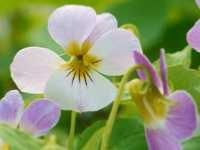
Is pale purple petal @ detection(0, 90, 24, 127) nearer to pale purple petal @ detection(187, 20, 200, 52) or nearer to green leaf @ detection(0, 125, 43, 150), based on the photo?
green leaf @ detection(0, 125, 43, 150)

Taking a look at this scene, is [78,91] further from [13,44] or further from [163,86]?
[13,44]

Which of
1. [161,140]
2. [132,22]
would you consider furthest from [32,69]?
[132,22]

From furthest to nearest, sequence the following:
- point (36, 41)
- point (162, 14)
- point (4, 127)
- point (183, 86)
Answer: point (36, 41) → point (162, 14) → point (183, 86) → point (4, 127)

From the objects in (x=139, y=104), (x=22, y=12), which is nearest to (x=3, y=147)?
(x=139, y=104)

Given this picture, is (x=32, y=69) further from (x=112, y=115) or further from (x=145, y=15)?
(x=145, y=15)

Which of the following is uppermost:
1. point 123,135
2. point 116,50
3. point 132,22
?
point 116,50

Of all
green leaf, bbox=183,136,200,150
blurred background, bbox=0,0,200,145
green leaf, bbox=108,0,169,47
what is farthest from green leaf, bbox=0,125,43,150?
green leaf, bbox=108,0,169,47
